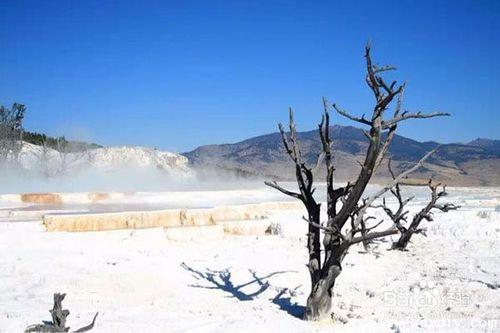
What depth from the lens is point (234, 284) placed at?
380 inches

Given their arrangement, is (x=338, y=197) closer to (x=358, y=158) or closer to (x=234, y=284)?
(x=234, y=284)

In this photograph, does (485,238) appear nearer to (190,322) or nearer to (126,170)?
(190,322)

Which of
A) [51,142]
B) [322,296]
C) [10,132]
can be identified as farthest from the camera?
[51,142]

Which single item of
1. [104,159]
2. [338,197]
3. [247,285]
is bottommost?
[247,285]

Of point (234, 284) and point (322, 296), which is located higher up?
point (322, 296)

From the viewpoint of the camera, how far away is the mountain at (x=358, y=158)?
90.3 metres

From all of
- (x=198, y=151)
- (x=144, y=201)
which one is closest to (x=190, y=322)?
(x=144, y=201)

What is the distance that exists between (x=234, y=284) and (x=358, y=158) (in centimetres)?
11578

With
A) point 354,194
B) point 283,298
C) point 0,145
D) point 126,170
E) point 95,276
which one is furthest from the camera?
point 126,170

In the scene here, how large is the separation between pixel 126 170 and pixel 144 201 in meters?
28.0

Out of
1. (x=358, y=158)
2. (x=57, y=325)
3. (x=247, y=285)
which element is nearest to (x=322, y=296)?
(x=247, y=285)

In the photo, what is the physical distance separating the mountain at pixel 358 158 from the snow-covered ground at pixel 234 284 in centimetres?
5321

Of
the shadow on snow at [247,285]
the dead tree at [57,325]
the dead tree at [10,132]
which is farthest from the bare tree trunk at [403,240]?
the dead tree at [10,132]

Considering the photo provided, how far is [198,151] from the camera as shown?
19000 centimetres
